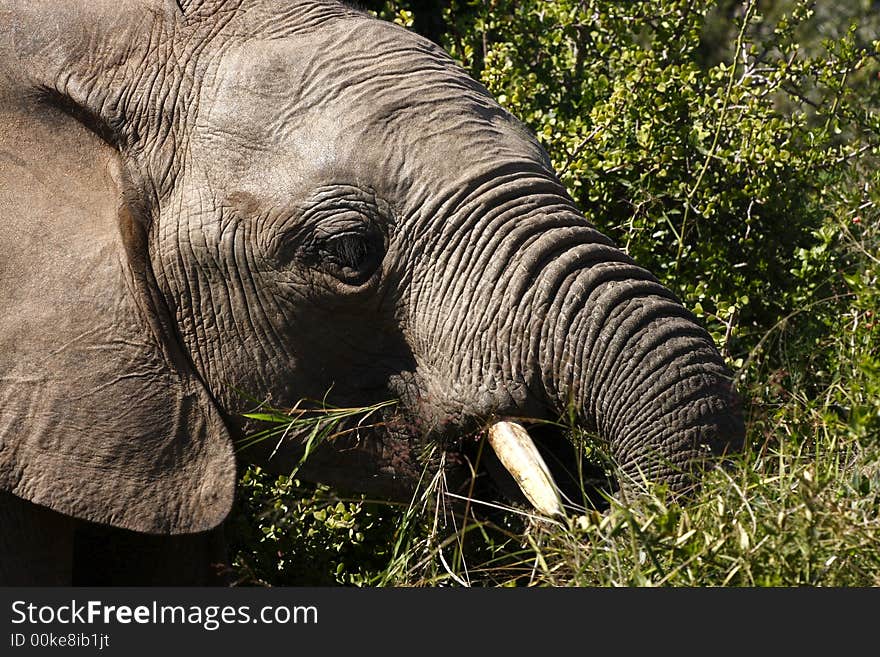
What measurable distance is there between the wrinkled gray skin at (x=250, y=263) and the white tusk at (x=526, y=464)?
7 cm

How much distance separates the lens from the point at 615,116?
235 inches

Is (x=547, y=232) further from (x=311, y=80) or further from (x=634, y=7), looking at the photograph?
(x=634, y=7)

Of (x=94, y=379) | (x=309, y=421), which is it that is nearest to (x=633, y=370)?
(x=309, y=421)

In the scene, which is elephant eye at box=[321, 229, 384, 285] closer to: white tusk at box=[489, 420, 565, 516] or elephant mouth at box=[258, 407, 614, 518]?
elephant mouth at box=[258, 407, 614, 518]

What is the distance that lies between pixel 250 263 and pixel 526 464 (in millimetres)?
1004

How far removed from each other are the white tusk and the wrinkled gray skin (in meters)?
0.07

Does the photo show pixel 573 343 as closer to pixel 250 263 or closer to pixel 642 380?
pixel 642 380

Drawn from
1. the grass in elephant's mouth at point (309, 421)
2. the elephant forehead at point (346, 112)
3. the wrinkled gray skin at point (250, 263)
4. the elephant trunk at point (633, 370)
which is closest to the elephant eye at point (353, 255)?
the wrinkled gray skin at point (250, 263)

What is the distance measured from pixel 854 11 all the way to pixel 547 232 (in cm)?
760

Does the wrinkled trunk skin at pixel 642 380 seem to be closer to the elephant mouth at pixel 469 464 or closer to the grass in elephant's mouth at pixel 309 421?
the elephant mouth at pixel 469 464

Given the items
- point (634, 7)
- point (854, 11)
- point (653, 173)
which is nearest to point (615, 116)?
point (653, 173)

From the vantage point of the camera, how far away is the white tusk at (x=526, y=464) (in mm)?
3621

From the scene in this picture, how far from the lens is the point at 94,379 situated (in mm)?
4039

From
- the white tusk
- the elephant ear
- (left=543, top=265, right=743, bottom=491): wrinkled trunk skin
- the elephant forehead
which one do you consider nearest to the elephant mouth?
the white tusk
